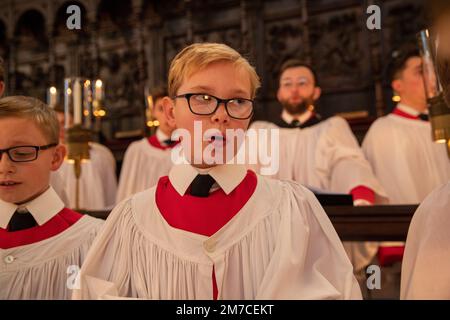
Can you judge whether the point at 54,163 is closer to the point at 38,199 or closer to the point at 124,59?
the point at 38,199

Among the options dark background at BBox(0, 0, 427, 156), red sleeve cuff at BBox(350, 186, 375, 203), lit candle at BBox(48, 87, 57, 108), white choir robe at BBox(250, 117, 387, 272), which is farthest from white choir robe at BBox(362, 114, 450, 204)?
lit candle at BBox(48, 87, 57, 108)

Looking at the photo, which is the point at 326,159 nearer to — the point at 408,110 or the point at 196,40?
the point at 408,110

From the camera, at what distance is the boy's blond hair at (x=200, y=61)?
4.59 feet

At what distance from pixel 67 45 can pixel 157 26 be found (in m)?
1.41

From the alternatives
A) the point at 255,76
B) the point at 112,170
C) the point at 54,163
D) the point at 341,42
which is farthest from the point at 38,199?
the point at 341,42

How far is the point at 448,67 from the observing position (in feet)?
4.29

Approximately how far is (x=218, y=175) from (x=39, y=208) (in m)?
0.62

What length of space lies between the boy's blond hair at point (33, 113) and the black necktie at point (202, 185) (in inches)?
20.5

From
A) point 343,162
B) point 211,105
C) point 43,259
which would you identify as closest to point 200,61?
point 211,105

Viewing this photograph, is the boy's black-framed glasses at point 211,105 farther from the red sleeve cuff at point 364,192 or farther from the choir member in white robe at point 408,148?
the choir member in white robe at point 408,148

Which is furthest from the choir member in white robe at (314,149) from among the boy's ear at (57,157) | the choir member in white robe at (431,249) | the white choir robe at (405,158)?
the boy's ear at (57,157)

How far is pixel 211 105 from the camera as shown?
1.38 meters

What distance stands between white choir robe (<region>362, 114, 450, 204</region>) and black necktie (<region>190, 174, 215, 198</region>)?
112 inches

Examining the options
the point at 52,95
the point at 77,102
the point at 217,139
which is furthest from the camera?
the point at 52,95
